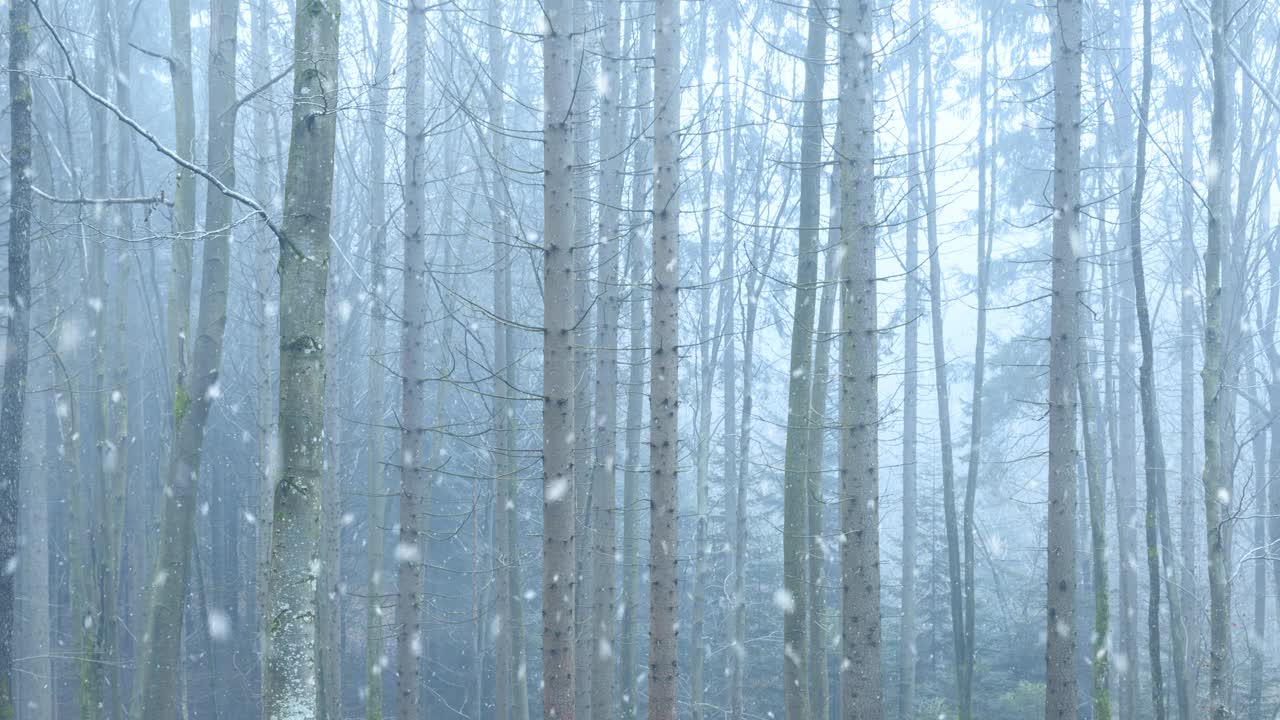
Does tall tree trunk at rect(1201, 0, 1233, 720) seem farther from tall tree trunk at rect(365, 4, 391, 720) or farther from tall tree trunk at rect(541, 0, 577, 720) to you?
tall tree trunk at rect(365, 4, 391, 720)

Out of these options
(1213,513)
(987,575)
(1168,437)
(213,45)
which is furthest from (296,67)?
(1168,437)

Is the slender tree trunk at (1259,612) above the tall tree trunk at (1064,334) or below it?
below

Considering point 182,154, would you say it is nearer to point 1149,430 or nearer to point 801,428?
point 801,428

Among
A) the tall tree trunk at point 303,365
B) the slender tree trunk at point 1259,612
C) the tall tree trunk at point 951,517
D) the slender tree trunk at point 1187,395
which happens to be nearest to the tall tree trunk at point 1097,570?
the tall tree trunk at point 951,517

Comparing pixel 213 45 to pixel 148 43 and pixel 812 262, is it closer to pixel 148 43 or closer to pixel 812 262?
pixel 812 262

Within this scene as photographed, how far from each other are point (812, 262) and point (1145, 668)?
14799 mm

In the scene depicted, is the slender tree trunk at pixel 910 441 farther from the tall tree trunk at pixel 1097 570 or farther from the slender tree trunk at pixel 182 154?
the slender tree trunk at pixel 182 154

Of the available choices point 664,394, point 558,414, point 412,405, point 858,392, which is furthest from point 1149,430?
point 412,405

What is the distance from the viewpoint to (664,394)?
7.33 meters

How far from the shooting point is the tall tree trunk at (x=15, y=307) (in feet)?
24.1

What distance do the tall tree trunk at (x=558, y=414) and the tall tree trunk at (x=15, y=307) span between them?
4372 mm

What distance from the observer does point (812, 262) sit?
9602 mm

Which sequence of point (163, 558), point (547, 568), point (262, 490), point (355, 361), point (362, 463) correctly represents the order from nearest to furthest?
point (547, 568), point (163, 558), point (262, 490), point (355, 361), point (362, 463)

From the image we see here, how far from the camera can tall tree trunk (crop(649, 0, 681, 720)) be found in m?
7.20
